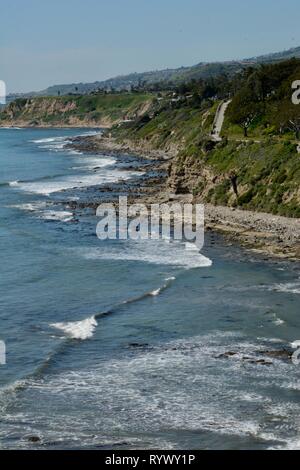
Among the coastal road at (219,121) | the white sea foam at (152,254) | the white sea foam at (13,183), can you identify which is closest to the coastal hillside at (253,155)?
the coastal road at (219,121)

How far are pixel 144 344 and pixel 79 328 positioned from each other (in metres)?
3.74

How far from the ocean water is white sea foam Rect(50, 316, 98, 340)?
4 centimetres

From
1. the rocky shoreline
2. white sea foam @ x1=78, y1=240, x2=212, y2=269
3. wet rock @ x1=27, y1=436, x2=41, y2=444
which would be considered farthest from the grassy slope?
wet rock @ x1=27, y1=436, x2=41, y2=444

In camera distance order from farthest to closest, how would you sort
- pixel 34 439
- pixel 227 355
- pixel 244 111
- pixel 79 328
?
pixel 244 111
pixel 79 328
pixel 227 355
pixel 34 439

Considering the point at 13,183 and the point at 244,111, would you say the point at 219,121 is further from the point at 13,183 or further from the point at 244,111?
the point at 13,183

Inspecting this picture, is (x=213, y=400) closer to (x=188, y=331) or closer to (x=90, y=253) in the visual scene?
(x=188, y=331)

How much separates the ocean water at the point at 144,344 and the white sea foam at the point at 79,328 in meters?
0.04

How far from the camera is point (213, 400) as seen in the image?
26625 millimetres

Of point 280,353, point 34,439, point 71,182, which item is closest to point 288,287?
point 280,353

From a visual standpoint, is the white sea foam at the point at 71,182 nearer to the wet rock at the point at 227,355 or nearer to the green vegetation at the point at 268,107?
the green vegetation at the point at 268,107

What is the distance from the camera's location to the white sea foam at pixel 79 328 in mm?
34000

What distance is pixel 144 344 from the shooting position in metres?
32.4

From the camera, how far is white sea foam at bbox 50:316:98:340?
3400cm

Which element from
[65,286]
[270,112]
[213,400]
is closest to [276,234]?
[65,286]
